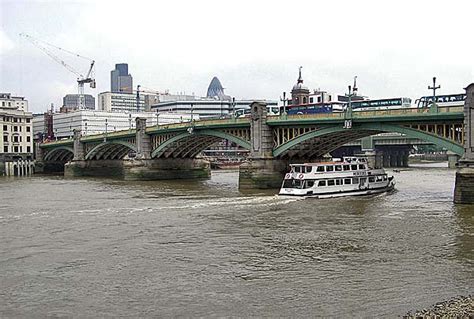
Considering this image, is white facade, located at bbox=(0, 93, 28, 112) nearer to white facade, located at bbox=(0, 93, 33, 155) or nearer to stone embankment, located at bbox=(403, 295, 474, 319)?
white facade, located at bbox=(0, 93, 33, 155)

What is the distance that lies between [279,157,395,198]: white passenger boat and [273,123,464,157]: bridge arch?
282 cm

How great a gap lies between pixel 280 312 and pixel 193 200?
29.5 m

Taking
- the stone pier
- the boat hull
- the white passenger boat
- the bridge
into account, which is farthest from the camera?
the stone pier

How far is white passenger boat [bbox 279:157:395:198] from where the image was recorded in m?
45.3

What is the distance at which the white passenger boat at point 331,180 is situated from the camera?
45.3 meters

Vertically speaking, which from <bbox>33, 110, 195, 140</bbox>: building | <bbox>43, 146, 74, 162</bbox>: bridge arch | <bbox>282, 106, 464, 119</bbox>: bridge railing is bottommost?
<bbox>43, 146, 74, 162</bbox>: bridge arch

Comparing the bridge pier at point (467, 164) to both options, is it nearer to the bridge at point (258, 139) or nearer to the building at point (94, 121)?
the bridge at point (258, 139)

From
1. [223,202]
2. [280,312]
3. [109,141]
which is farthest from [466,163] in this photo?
[109,141]

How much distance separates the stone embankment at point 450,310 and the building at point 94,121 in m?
137

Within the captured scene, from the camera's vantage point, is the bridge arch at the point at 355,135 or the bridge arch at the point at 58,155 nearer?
the bridge arch at the point at 355,135

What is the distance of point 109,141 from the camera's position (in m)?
86.4

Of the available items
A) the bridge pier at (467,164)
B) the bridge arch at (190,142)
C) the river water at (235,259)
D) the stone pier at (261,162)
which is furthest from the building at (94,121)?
the river water at (235,259)

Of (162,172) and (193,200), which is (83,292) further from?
(162,172)

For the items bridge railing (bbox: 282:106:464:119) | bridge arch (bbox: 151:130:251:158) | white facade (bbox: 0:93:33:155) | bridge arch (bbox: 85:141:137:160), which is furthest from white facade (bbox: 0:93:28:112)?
bridge railing (bbox: 282:106:464:119)
